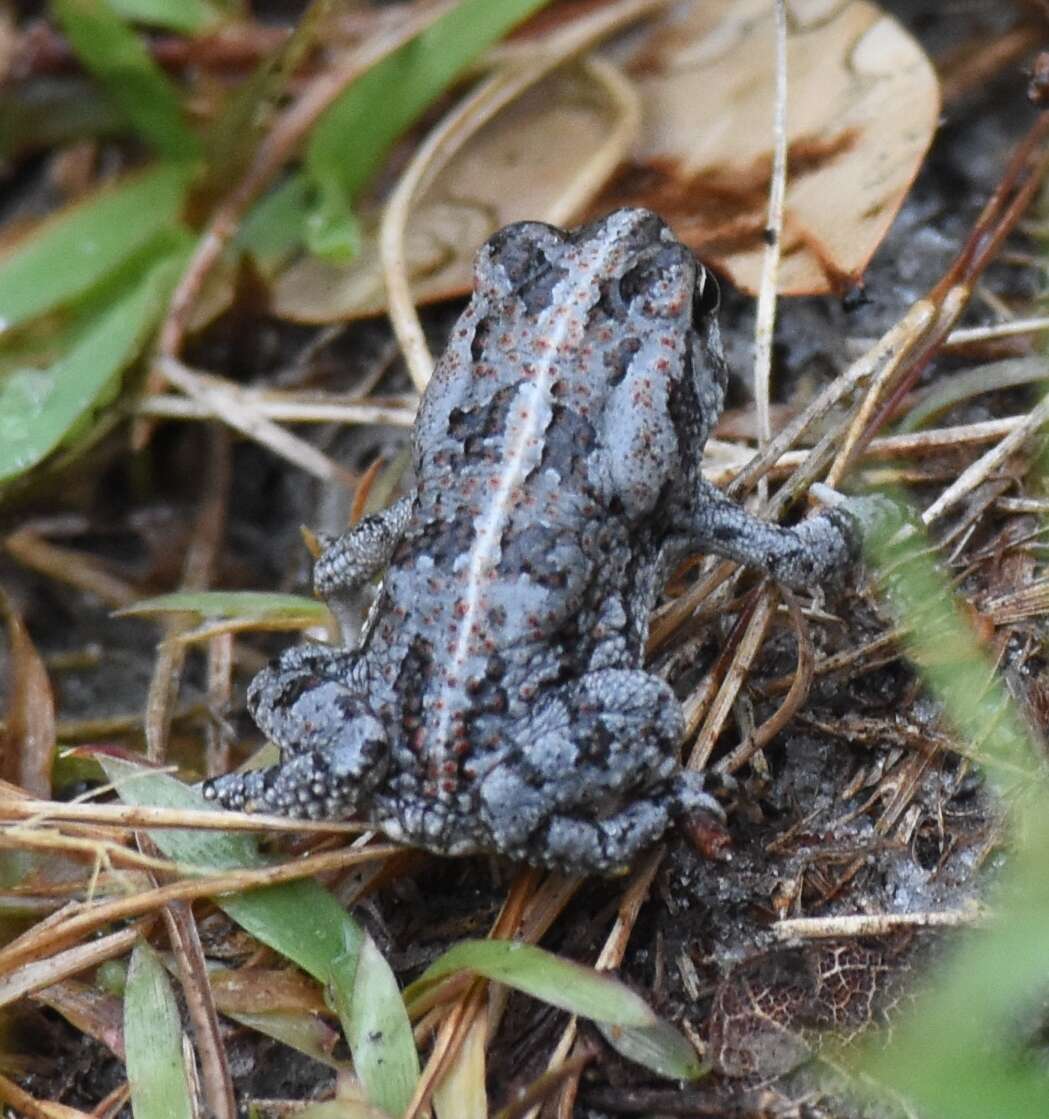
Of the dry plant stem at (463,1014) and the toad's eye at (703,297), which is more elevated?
the toad's eye at (703,297)

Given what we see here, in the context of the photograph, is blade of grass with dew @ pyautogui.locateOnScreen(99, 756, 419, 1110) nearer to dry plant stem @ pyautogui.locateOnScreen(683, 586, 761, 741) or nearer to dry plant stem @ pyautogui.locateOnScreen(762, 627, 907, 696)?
dry plant stem @ pyautogui.locateOnScreen(683, 586, 761, 741)

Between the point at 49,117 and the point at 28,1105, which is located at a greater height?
the point at 49,117

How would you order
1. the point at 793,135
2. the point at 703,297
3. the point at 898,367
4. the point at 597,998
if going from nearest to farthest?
the point at 597,998, the point at 703,297, the point at 898,367, the point at 793,135

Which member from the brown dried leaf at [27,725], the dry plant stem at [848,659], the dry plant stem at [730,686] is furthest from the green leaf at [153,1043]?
the dry plant stem at [848,659]

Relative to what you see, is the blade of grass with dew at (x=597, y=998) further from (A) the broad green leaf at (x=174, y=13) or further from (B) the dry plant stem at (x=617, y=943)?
(A) the broad green leaf at (x=174, y=13)

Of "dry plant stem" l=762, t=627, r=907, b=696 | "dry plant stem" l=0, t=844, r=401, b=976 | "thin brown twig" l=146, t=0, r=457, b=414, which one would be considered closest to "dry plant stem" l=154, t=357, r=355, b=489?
"thin brown twig" l=146, t=0, r=457, b=414

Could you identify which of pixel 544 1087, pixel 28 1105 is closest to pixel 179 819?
pixel 28 1105

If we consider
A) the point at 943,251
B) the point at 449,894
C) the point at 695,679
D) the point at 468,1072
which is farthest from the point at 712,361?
the point at 468,1072

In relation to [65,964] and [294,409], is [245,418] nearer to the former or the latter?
[294,409]
